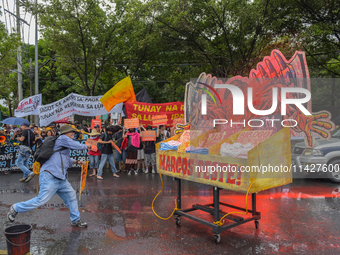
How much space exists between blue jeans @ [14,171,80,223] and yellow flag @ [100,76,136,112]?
5.40m

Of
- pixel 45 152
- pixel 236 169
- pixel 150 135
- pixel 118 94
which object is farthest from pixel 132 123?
pixel 236 169

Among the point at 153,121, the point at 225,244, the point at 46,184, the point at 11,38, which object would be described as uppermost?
the point at 11,38

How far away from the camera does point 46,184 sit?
4.87 m

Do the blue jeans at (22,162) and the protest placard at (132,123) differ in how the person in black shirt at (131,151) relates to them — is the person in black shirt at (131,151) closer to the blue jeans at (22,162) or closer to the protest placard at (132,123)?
the protest placard at (132,123)

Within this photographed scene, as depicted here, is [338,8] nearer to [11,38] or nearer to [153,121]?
[153,121]

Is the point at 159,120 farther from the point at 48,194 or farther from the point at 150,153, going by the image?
the point at 48,194

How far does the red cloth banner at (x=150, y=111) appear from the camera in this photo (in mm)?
11000

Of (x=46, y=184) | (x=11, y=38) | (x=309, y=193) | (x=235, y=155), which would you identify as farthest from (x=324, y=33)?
(x=11, y=38)

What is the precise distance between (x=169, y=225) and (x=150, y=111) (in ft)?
21.4

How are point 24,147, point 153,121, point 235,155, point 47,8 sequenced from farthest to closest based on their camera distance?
1. point 47,8
2. point 153,121
3. point 24,147
4. point 235,155

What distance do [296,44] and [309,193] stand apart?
9.02 metres

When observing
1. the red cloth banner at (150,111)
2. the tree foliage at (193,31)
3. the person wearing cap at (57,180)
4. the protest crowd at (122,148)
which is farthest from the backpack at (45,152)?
the tree foliage at (193,31)

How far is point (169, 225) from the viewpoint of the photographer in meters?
5.29

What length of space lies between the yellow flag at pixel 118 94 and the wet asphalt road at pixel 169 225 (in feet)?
11.0
